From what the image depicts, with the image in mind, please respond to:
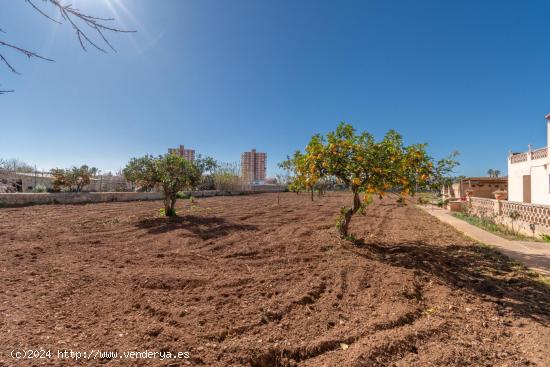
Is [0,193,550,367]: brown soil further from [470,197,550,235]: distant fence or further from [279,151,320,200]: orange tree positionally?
[470,197,550,235]: distant fence

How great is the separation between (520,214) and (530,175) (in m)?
8.37

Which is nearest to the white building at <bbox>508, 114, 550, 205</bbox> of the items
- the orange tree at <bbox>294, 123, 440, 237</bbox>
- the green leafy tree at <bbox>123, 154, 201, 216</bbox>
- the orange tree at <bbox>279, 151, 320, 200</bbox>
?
the orange tree at <bbox>294, 123, 440, 237</bbox>

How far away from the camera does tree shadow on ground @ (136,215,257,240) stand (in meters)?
6.93

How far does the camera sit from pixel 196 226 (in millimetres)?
7770

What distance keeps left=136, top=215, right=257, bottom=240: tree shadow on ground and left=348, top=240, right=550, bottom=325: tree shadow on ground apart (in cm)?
338

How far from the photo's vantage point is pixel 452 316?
111 inches

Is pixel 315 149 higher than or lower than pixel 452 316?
higher

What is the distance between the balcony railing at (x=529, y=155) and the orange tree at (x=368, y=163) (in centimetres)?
1303

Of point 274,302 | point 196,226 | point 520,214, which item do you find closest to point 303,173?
point 274,302

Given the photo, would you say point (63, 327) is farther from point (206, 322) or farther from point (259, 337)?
point (259, 337)

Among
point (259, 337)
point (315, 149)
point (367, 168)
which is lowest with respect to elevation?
point (259, 337)

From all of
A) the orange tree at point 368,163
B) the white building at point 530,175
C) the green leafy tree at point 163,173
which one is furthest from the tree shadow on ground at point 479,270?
the white building at point 530,175

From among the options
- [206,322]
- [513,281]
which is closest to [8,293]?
[206,322]

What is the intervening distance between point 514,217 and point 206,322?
10.6m
